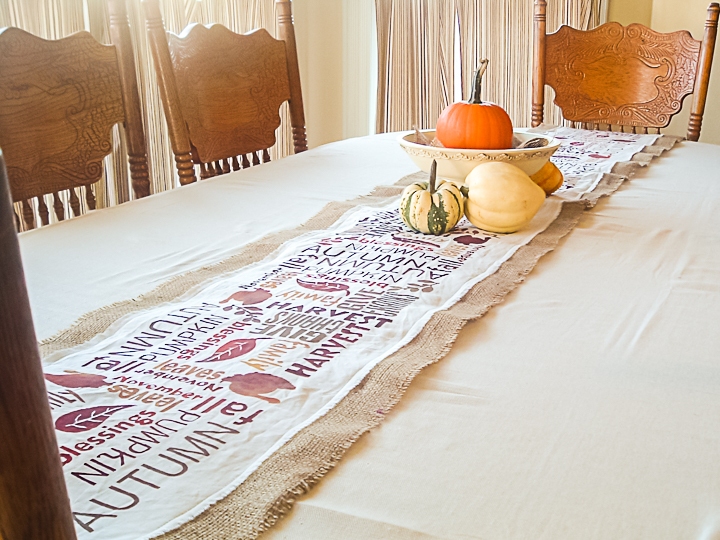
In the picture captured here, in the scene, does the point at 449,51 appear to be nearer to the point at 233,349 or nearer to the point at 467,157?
the point at 467,157

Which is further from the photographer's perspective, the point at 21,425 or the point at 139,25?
the point at 139,25

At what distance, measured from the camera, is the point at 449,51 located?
11.3ft

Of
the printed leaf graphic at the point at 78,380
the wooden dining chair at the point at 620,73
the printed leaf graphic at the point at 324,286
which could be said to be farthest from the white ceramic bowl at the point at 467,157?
the wooden dining chair at the point at 620,73

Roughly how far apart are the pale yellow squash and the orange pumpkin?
0.10 m

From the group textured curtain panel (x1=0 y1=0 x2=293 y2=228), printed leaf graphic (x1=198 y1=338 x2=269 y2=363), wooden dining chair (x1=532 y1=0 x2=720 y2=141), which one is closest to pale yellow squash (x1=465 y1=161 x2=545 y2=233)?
printed leaf graphic (x1=198 y1=338 x2=269 y2=363)

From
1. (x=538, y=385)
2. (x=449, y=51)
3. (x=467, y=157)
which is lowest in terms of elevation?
(x=538, y=385)

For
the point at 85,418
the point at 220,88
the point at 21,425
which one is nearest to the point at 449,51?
the point at 220,88

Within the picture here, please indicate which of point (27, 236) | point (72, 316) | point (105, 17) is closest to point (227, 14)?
point (105, 17)

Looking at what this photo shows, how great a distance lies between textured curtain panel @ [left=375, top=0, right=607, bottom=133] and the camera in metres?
3.25

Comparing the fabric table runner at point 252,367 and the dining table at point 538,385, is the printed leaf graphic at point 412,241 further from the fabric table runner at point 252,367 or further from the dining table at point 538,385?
the dining table at point 538,385

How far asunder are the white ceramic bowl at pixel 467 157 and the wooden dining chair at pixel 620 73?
1054mm

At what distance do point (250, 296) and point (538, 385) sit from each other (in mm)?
326

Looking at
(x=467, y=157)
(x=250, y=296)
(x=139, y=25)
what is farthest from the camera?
(x=139, y=25)

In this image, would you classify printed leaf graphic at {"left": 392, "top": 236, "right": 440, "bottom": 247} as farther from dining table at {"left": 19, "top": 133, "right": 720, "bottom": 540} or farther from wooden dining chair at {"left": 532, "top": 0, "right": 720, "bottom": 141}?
wooden dining chair at {"left": 532, "top": 0, "right": 720, "bottom": 141}
